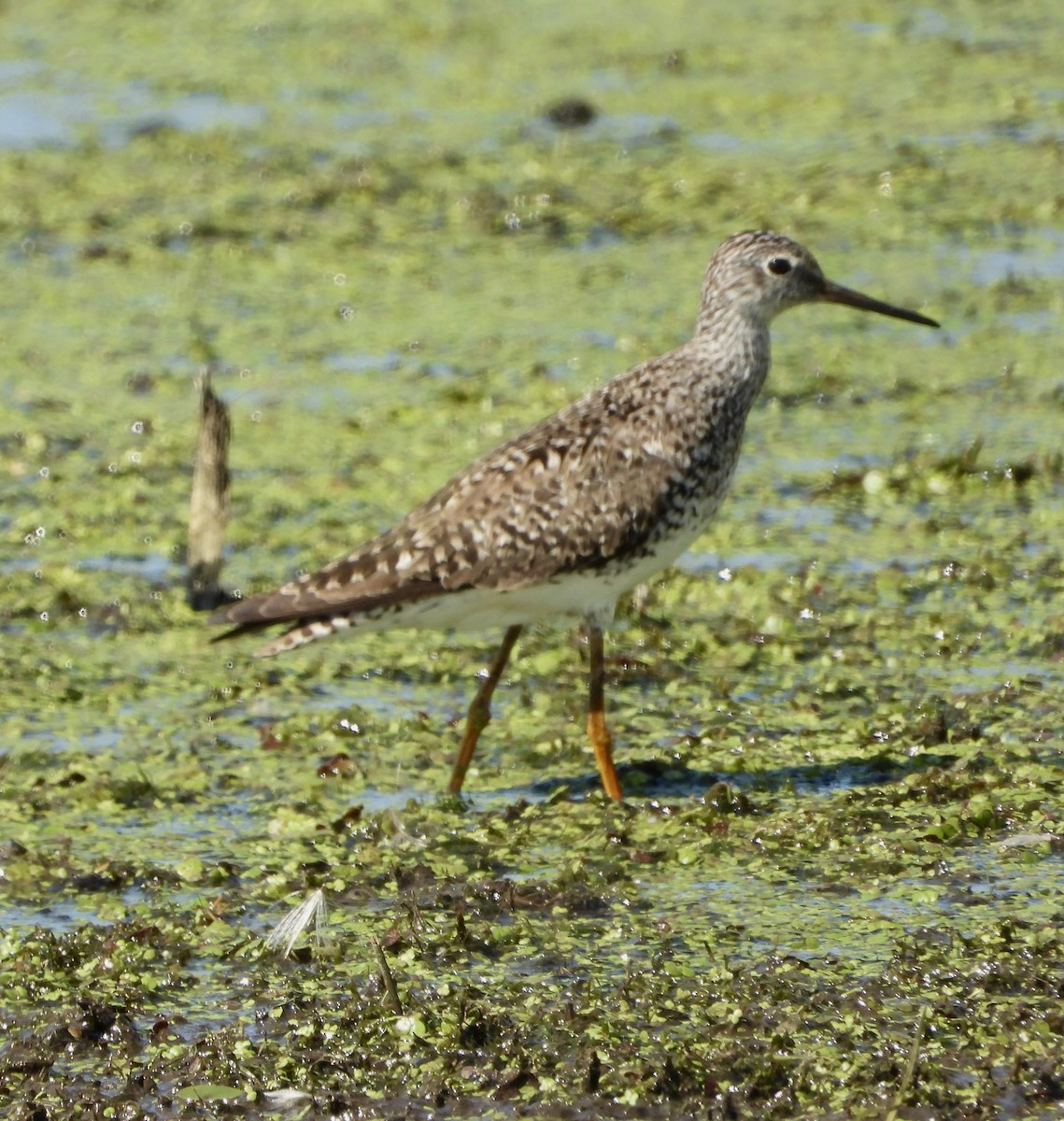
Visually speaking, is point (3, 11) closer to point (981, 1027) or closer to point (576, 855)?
point (576, 855)

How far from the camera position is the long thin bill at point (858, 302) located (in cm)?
809

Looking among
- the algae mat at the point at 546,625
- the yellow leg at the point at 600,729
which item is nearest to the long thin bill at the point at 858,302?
the algae mat at the point at 546,625

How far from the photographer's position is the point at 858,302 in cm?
822

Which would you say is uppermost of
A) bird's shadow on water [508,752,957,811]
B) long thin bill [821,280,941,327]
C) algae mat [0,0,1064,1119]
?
long thin bill [821,280,941,327]

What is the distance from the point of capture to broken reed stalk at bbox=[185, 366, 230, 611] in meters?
8.22

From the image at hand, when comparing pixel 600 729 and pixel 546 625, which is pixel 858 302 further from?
pixel 600 729

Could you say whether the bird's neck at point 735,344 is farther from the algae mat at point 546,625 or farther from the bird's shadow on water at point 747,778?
the bird's shadow on water at point 747,778

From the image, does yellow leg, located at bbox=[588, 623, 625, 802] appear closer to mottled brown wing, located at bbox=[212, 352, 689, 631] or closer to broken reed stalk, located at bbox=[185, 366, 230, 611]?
mottled brown wing, located at bbox=[212, 352, 689, 631]

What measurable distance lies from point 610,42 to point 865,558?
829cm

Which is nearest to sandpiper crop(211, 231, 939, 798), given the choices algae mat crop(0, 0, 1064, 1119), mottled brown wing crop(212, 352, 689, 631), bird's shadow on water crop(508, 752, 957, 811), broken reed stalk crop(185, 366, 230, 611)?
mottled brown wing crop(212, 352, 689, 631)

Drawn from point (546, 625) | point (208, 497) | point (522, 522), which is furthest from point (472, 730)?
point (208, 497)

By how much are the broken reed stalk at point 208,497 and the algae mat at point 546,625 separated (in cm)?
27

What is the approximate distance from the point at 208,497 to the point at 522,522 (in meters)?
1.87

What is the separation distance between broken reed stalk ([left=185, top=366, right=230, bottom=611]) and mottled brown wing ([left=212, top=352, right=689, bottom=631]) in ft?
4.58
